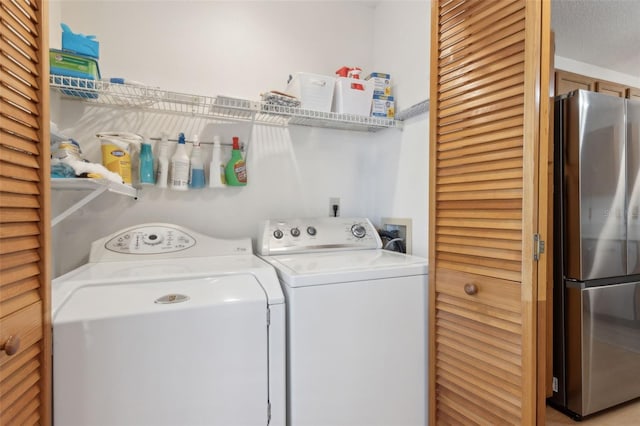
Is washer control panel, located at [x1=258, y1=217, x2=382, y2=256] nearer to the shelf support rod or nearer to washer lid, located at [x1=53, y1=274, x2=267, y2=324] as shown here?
washer lid, located at [x1=53, y1=274, x2=267, y2=324]

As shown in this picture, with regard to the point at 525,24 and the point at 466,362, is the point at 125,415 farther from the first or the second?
the point at 525,24

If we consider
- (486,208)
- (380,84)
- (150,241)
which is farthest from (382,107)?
(150,241)

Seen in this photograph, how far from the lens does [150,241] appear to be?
5.59 feet

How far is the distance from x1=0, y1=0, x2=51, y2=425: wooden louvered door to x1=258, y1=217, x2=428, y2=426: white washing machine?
2.50ft

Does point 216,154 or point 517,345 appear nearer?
point 517,345

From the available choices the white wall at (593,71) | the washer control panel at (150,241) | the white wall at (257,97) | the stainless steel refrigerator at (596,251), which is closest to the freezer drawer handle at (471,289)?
the white wall at (257,97)

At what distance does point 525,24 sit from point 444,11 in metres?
0.46

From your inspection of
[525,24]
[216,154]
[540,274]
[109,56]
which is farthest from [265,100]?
[540,274]

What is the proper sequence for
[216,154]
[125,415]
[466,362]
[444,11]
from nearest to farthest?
[125,415] → [466,362] → [444,11] → [216,154]

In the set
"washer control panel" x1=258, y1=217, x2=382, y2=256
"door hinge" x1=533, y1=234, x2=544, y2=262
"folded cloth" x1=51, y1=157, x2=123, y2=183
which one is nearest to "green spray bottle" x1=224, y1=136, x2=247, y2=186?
"washer control panel" x1=258, y1=217, x2=382, y2=256

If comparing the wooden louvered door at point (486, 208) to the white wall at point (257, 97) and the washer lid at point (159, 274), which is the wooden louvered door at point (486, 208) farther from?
the washer lid at point (159, 274)

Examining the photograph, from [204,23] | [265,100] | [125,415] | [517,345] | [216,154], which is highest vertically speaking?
[204,23]

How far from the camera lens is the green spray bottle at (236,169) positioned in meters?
1.95

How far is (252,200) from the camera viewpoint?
82.0 inches
